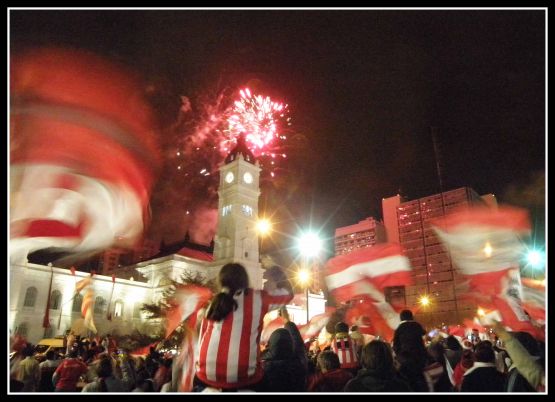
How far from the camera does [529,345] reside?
5980 mm

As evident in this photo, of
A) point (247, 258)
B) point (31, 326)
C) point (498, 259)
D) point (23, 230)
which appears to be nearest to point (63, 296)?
point (31, 326)

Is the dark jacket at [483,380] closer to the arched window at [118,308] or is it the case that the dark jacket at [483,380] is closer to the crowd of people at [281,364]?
the crowd of people at [281,364]

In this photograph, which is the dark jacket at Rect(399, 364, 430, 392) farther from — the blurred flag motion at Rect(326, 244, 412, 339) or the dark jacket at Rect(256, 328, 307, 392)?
the blurred flag motion at Rect(326, 244, 412, 339)

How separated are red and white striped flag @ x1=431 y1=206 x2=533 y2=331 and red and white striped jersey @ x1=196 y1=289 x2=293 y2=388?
4.94 m

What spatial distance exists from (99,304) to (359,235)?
241 ft

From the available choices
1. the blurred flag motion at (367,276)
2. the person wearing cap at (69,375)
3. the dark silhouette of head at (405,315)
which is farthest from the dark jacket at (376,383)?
the blurred flag motion at (367,276)

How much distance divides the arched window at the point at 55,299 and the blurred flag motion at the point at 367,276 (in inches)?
1938

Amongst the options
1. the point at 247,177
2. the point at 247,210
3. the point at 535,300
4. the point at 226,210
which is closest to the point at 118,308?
the point at 226,210

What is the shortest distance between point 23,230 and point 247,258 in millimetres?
53080

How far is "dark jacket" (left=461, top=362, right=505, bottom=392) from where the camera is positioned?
4855 mm

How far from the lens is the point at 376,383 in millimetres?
4168

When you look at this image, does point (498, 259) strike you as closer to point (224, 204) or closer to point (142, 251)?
point (224, 204)

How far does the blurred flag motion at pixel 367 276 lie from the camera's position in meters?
11.5

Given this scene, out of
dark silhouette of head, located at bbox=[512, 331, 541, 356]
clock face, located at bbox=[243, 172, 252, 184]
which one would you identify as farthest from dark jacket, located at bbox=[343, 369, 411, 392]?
clock face, located at bbox=[243, 172, 252, 184]
